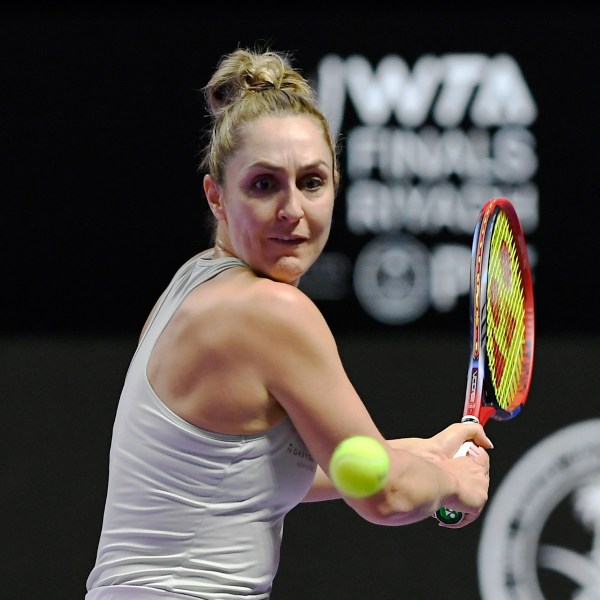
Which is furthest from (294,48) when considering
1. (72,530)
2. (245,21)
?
(72,530)

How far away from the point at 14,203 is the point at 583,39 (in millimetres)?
1902

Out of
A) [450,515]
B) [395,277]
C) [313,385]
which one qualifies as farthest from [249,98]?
[395,277]

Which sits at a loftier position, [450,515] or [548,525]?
[450,515]

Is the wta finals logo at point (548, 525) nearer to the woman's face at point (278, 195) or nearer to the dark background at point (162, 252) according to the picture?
the dark background at point (162, 252)

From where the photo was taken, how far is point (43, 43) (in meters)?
4.33

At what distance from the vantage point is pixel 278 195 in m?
2.23

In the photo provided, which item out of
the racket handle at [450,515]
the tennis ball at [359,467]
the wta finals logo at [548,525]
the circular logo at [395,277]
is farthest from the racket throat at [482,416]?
the wta finals logo at [548,525]

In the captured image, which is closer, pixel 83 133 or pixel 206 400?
pixel 206 400

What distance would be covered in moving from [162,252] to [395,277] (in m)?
0.75

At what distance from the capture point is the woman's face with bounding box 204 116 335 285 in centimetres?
222

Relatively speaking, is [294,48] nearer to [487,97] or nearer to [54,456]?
[487,97]

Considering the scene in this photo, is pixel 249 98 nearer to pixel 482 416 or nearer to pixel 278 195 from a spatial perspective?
pixel 278 195

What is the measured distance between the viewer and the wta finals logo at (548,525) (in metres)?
4.30

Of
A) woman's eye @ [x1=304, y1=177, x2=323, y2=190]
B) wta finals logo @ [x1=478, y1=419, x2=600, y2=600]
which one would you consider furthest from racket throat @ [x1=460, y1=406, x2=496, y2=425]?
wta finals logo @ [x1=478, y1=419, x2=600, y2=600]
